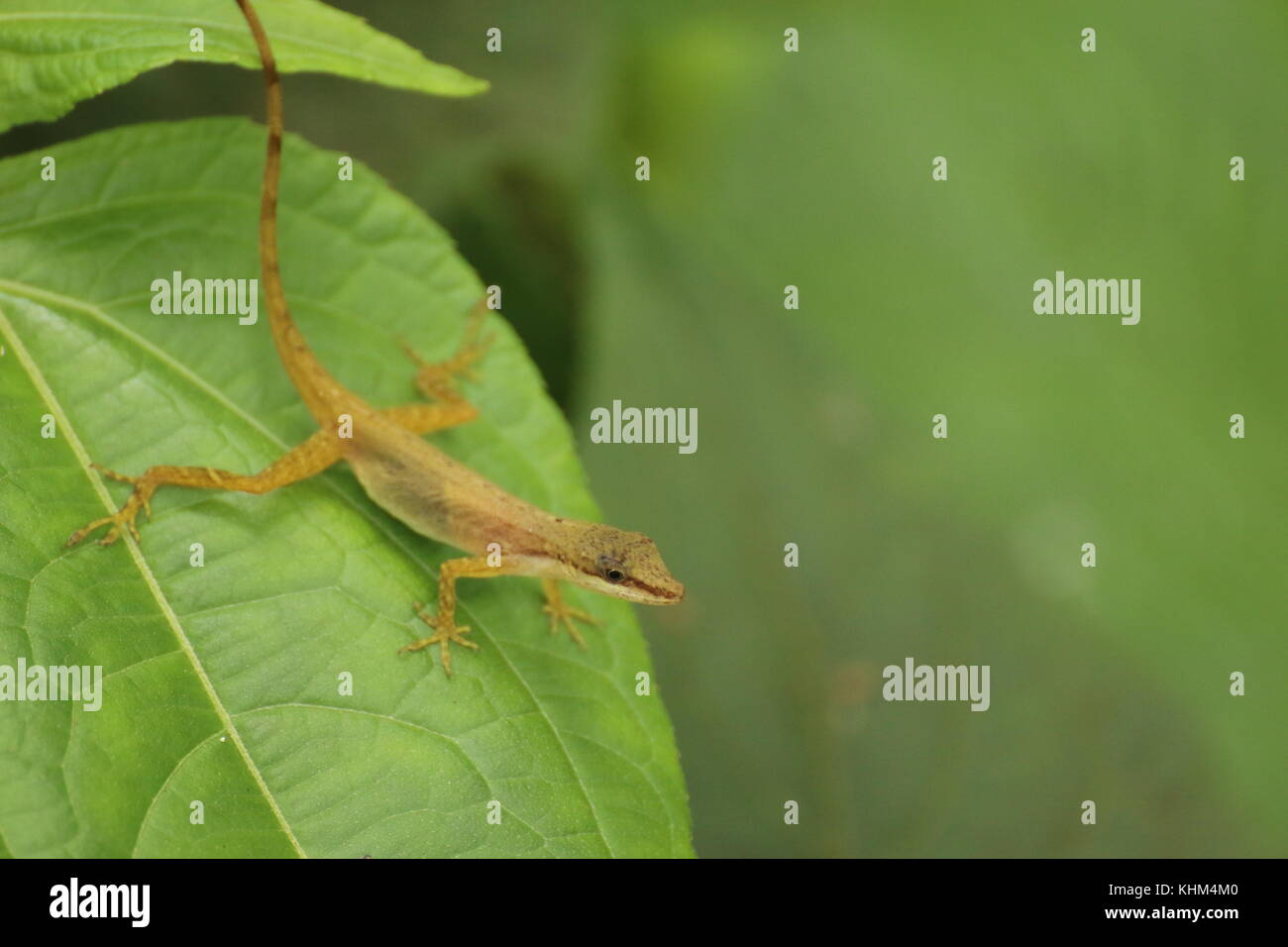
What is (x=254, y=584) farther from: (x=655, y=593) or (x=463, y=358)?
(x=655, y=593)

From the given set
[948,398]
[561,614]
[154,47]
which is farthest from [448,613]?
[948,398]

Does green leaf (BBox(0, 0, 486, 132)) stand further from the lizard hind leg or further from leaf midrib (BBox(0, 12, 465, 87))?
the lizard hind leg

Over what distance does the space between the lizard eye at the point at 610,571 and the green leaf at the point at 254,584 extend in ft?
1.20

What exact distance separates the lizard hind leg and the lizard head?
1041mm

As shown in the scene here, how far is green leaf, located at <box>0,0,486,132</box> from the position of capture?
3.23m

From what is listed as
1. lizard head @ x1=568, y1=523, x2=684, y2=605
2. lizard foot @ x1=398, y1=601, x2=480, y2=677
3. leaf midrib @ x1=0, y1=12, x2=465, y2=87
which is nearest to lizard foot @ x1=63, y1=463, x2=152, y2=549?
lizard foot @ x1=398, y1=601, x2=480, y2=677

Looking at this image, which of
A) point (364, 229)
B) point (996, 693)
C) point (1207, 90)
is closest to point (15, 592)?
point (364, 229)

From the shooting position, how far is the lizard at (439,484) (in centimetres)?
363

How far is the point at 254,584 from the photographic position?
323 centimetres

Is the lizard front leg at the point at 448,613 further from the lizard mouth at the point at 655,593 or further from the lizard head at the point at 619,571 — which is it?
the lizard mouth at the point at 655,593

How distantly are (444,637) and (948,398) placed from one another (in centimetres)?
287

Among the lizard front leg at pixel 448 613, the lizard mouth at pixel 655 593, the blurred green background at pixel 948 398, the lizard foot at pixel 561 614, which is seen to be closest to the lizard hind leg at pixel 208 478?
the lizard front leg at pixel 448 613

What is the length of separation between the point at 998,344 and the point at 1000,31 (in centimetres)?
179

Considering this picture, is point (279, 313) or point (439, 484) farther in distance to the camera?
point (439, 484)
